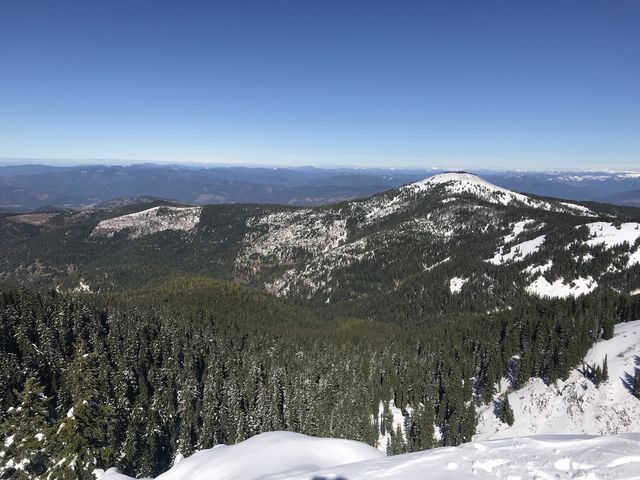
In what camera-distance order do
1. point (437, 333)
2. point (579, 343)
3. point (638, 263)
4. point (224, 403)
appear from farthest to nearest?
1. point (638, 263)
2. point (437, 333)
3. point (224, 403)
4. point (579, 343)

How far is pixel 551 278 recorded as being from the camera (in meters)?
182

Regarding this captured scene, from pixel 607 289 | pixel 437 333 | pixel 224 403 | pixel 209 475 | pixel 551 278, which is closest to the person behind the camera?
pixel 209 475

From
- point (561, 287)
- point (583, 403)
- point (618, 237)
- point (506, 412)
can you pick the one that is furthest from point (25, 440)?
point (618, 237)

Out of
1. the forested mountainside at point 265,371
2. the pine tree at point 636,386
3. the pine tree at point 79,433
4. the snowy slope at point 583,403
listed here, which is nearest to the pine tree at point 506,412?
the snowy slope at point 583,403

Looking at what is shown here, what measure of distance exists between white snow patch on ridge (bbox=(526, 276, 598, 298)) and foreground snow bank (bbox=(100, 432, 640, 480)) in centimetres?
16723

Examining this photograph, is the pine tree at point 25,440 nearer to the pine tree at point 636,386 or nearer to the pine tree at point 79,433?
the pine tree at point 79,433

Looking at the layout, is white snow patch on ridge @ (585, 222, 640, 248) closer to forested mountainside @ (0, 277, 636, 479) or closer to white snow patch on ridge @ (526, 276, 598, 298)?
white snow patch on ridge @ (526, 276, 598, 298)

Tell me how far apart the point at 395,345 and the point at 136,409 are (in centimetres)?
8092

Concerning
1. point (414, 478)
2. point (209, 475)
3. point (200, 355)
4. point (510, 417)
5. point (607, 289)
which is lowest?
point (200, 355)

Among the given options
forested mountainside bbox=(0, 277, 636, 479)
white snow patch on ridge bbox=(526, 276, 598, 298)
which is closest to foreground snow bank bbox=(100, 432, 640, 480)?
forested mountainside bbox=(0, 277, 636, 479)

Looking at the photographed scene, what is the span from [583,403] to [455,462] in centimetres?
7114

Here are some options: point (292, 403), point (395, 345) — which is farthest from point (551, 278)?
point (292, 403)

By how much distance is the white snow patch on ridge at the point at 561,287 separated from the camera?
16788cm

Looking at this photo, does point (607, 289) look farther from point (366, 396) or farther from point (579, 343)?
point (366, 396)
